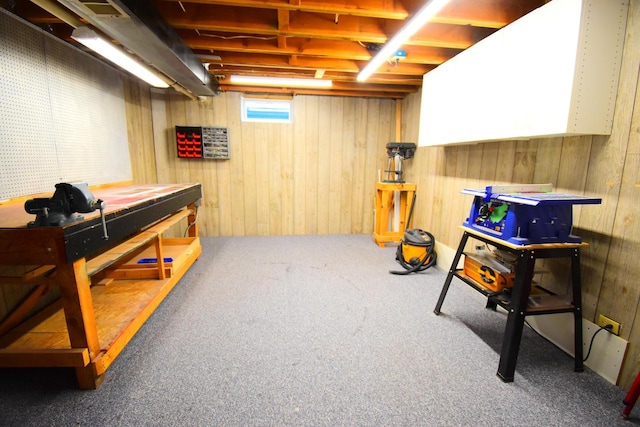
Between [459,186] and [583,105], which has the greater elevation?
[583,105]

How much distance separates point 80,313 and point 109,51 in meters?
1.97

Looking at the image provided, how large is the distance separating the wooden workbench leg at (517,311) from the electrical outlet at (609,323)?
0.55 metres

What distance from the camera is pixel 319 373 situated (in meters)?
1.68

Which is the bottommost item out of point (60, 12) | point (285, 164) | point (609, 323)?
point (609, 323)

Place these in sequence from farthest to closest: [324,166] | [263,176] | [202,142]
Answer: [324,166], [263,176], [202,142]

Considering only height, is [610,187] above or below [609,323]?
above

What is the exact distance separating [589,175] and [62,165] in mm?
4010

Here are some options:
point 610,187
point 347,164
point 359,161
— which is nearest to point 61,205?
point 610,187

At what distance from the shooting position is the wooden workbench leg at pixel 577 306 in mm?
1659

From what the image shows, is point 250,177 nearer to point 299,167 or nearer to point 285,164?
point 285,164

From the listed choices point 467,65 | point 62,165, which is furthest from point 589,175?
point 62,165

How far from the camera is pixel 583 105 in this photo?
5.14 feet

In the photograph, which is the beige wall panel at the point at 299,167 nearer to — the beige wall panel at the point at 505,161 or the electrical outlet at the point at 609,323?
the beige wall panel at the point at 505,161

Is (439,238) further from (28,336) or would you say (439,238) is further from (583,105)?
(28,336)
